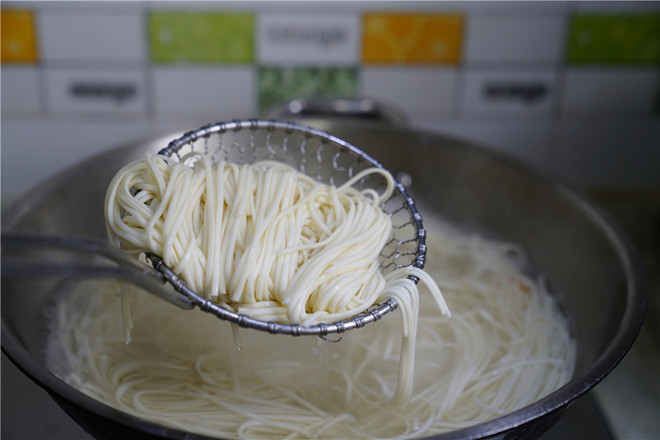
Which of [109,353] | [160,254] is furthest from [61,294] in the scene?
[160,254]

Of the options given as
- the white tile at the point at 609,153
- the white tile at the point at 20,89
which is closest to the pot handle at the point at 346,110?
the white tile at the point at 609,153

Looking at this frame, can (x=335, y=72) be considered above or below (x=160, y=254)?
above

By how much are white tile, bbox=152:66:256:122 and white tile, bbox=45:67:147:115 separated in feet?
0.19

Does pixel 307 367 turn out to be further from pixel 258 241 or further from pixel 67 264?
pixel 67 264

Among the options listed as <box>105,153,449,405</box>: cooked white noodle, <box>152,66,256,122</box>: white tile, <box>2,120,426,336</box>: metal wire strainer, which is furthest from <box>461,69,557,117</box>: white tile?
<box>105,153,449,405</box>: cooked white noodle

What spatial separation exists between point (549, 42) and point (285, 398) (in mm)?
1409

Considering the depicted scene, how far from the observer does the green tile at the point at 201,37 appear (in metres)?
1.94

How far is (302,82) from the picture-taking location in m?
2.04

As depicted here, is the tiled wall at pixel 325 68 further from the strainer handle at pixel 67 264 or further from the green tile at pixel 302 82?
the strainer handle at pixel 67 264

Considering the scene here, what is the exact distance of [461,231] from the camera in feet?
5.05

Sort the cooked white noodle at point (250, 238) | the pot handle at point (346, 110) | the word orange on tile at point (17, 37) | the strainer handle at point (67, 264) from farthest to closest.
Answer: the word orange on tile at point (17, 37) → the pot handle at point (346, 110) → the cooked white noodle at point (250, 238) → the strainer handle at point (67, 264)

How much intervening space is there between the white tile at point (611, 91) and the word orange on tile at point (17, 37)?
1.55 meters

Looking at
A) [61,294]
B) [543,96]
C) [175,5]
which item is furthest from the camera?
[543,96]

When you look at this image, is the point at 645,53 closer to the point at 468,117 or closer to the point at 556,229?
the point at 468,117
